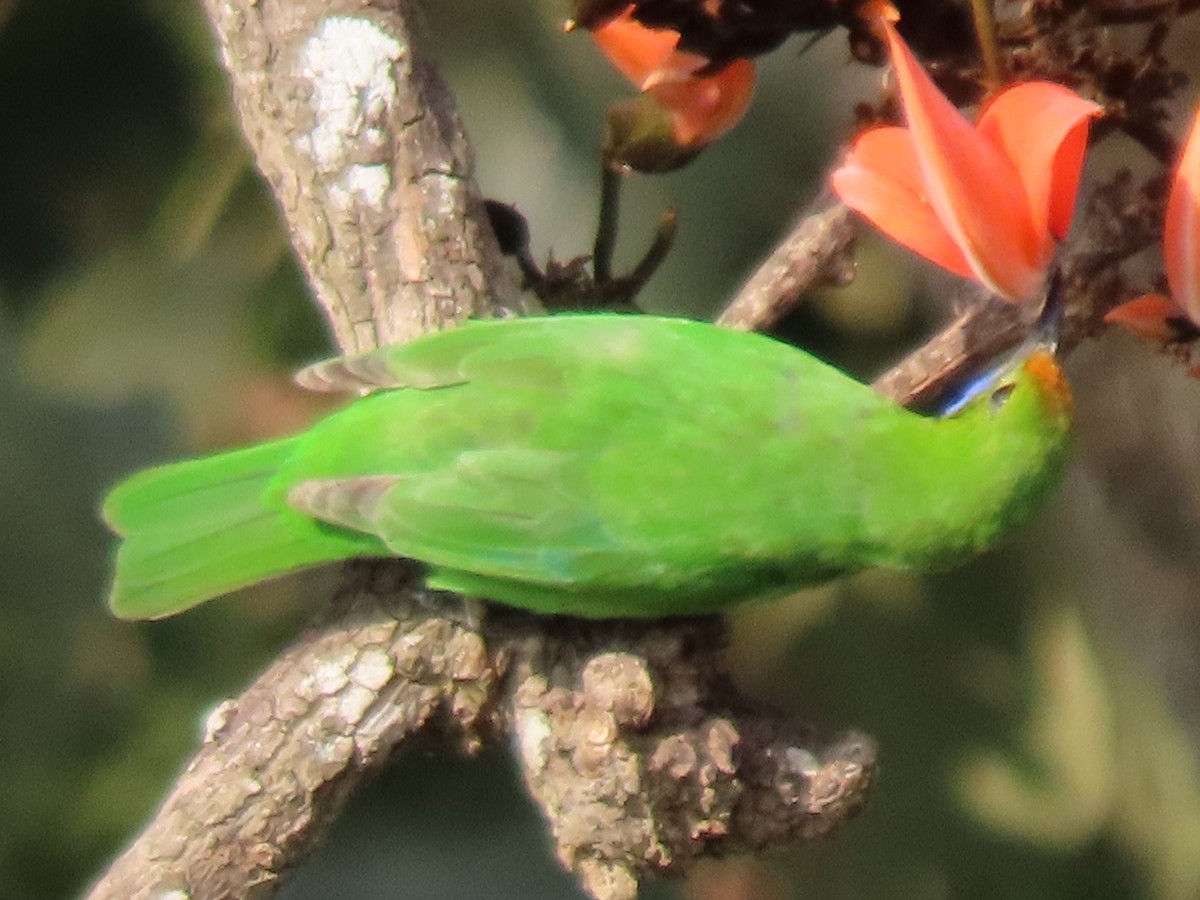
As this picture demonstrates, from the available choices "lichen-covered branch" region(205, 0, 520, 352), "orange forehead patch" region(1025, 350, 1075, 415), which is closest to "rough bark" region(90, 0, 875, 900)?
"lichen-covered branch" region(205, 0, 520, 352)

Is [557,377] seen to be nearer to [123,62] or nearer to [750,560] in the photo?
[750,560]

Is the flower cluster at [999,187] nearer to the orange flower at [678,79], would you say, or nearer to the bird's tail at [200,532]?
the orange flower at [678,79]

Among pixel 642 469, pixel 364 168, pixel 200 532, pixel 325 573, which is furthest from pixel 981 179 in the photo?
pixel 325 573

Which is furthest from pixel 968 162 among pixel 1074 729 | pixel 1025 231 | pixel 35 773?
pixel 35 773

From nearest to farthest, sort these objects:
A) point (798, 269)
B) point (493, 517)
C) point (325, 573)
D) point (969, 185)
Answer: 1. point (969, 185)
2. point (493, 517)
3. point (798, 269)
4. point (325, 573)

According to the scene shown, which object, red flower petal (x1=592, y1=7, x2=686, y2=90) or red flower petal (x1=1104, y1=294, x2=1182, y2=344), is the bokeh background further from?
red flower petal (x1=1104, y1=294, x2=1182, y2=344)

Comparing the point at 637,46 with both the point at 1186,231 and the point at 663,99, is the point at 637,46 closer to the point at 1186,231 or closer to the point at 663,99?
the point at 663,99
